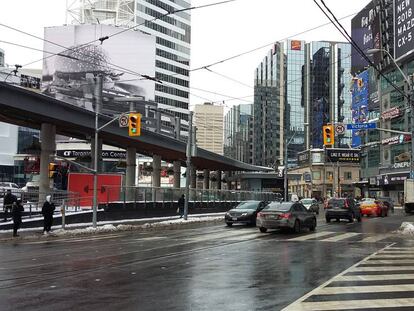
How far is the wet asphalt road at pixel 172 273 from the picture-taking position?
8750mm

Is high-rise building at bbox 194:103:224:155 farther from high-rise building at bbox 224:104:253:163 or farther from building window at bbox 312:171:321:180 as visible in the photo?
building window at bbox 312:171:321:180

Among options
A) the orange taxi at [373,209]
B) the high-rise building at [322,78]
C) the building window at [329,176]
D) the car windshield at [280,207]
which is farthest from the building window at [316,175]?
the car windshield at [280,207]

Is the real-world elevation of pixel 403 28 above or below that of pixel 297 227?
above

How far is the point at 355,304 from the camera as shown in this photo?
841 centimetres

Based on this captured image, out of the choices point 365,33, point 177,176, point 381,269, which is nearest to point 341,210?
point 381,269

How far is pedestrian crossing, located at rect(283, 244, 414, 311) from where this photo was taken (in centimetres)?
832

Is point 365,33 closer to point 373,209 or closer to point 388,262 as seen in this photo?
point 373,209

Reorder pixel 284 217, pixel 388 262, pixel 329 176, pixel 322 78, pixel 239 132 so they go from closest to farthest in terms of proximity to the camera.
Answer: pixel 388 262 → pixel 284 217 → pixel 239 132 → pixel 322 78 → pixel 329 176

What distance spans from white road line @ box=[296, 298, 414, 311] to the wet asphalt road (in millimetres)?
273

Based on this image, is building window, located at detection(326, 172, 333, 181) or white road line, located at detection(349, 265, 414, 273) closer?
white road line, located at detection(349, 265, 414, 273)

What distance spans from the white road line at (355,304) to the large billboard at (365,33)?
88218mm

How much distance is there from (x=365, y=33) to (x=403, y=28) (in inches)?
726

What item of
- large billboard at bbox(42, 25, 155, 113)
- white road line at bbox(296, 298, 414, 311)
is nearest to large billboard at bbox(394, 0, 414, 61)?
large billboard at bbox(42, 25, 155, 113)

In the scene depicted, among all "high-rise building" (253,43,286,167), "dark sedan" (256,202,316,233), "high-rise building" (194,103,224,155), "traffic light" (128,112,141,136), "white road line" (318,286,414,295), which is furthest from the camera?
"high-rise building" (194,103,224,155)
